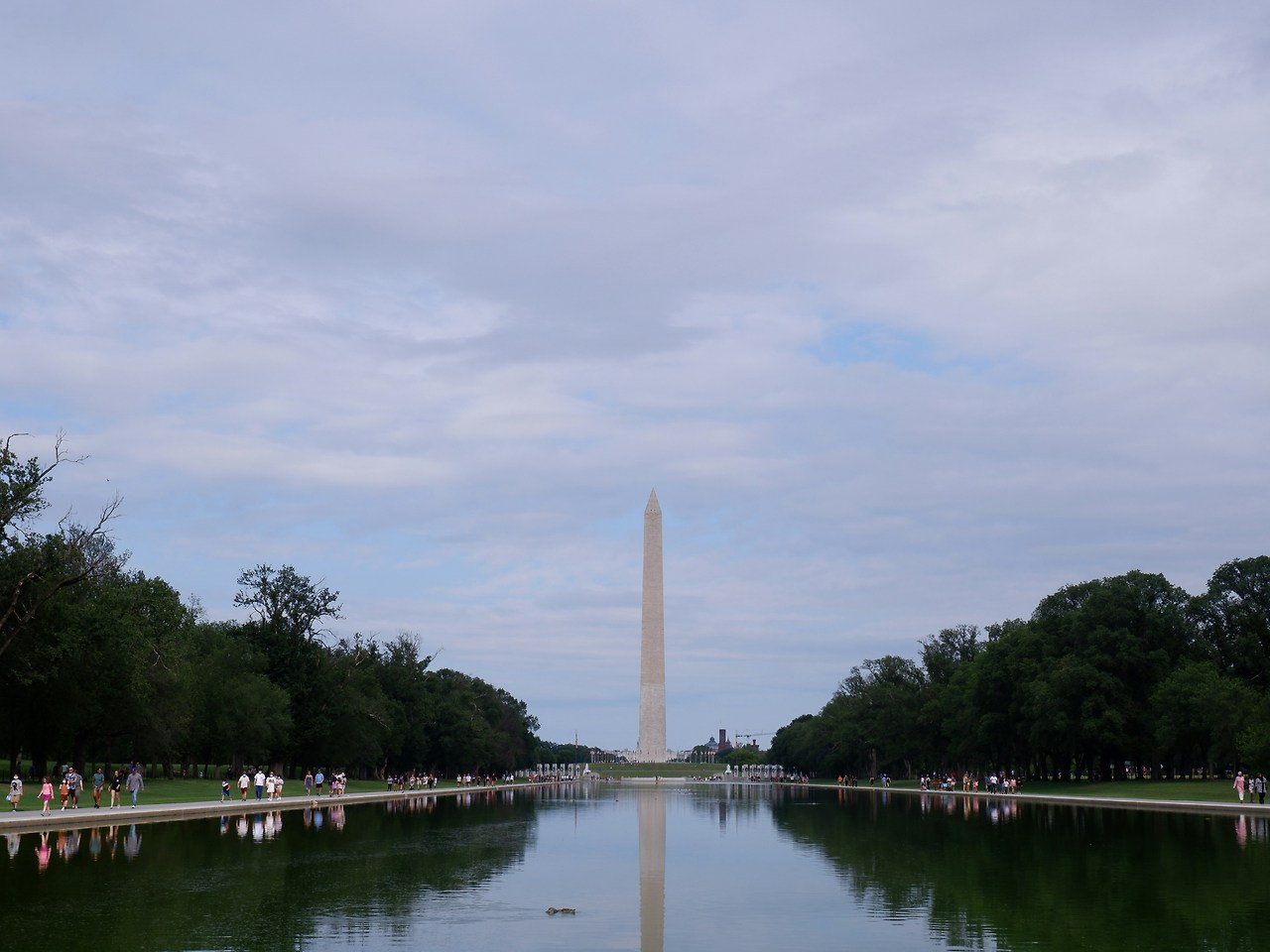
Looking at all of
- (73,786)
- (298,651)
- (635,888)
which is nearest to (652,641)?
(298,651)

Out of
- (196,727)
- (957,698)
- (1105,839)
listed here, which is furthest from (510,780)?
(1105,839)

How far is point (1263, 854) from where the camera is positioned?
26.6 meters

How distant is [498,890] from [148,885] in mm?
5257

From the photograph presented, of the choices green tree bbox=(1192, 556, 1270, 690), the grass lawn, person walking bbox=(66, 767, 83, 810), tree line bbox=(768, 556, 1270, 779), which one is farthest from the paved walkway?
green tree bbox=(1192, 556, 1270, 690)

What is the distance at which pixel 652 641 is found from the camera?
117 m

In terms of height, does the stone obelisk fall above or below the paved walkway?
above

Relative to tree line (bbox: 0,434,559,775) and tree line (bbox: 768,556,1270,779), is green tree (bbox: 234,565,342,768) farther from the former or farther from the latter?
tree line (bbox: 768,556,1270,779)

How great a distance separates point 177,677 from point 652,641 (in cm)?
6666

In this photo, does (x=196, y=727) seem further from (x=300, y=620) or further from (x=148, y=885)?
(x=148, y=885)

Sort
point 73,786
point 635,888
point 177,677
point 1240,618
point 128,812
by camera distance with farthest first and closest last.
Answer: point 1240,618 → point 177,677 → point 73,786 → point 128,812 → point 635,888

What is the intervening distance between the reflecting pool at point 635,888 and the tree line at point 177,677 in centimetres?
1232

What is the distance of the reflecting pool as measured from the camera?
15.7 meters

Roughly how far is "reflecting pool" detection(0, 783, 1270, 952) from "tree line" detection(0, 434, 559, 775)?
40.4 feet

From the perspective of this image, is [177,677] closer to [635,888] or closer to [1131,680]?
[635,888]
